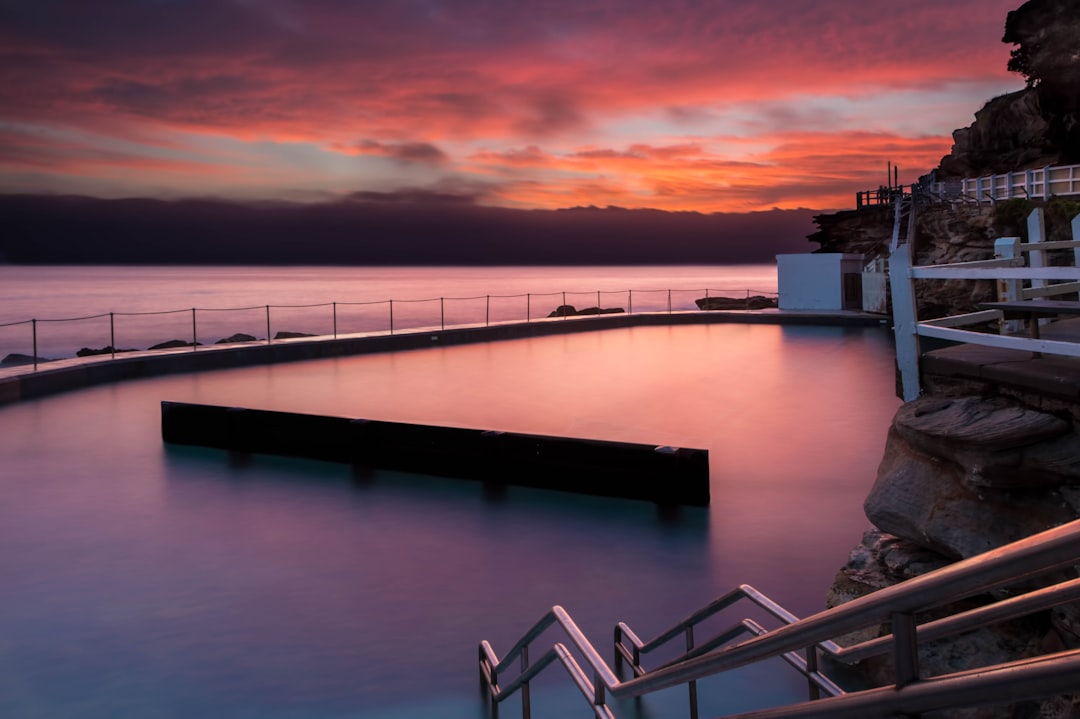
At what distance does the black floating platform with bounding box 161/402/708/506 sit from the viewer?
9.54 metres

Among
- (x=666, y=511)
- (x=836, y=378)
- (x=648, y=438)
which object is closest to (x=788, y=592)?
(x=666, y=511)

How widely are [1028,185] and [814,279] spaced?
28.8 feet

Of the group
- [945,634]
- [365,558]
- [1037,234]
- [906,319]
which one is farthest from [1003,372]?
[365,558]

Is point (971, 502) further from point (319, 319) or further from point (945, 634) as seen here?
point (319, 319)

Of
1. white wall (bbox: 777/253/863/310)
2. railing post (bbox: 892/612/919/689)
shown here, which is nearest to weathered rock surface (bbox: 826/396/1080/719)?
railing post (bbox: 892/612/919/689)

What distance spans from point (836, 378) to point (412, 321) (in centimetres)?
6990

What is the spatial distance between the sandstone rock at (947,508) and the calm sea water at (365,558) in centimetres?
126

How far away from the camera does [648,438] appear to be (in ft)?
42.0

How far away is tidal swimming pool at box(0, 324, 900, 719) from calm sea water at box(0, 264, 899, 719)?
0.02m

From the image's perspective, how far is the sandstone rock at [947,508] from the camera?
192 inches

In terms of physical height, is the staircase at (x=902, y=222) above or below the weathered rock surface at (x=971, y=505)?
above

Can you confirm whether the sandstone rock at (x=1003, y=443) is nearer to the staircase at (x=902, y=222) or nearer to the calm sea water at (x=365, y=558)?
the calm sea water at (x=365, y=558)

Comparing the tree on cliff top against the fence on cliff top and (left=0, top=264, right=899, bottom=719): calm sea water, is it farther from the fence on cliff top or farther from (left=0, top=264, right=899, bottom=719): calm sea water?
(left=0, top=264, right=899, bottom=719): calm sea water

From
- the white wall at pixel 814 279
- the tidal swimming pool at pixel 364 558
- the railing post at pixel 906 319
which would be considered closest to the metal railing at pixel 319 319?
the white wall at pixel 814 279
